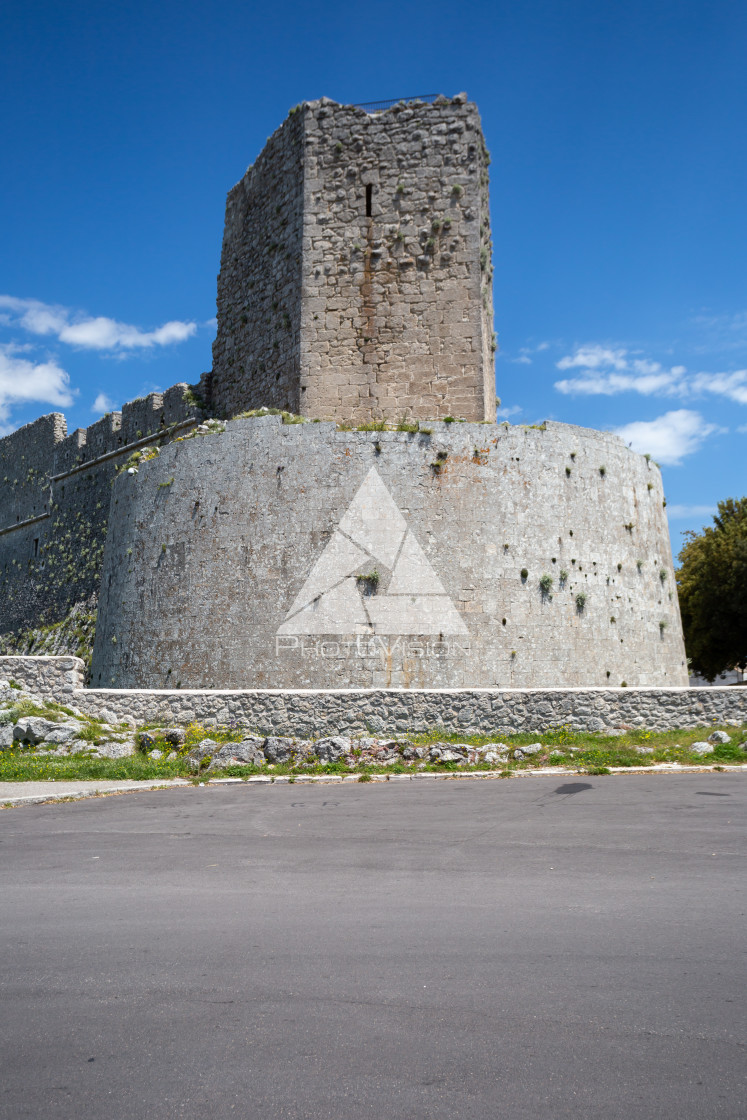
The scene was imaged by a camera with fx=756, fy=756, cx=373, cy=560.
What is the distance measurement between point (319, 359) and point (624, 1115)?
17.5m

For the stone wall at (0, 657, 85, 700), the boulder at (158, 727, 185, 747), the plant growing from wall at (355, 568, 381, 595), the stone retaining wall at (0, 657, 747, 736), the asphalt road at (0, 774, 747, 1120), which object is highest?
the plant growing from wall at (355, 568, 381, 595)

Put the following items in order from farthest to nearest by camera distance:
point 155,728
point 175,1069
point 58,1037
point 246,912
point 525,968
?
point 155,728, point 246,912, point 525,968, point 58,1037, point 175,1069

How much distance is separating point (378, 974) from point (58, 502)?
3202 cm

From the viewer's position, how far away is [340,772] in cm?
1134

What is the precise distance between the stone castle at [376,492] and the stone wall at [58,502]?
6.91 metres

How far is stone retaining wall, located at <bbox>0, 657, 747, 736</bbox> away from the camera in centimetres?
1244

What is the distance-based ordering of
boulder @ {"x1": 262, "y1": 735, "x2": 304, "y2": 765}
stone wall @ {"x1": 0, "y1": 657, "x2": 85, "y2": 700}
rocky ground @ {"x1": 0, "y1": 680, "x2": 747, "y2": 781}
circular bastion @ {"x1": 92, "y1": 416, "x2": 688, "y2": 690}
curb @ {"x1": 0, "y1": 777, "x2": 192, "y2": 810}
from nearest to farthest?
curb @ {"x1": 0, "y1": 777, "x2": 192, "y2": 810}
rocky ground @ {"x1": 0, "y1": 680, "x2": 747, "y2": 781}
boulder @ {"x1": 262, "y1": 735, "x2": 304, "y2": 765}
stone wall @ {"x1": 0, "y1": 657, "x2": 85, "y2": 700}
circular bastion @ {"x1": 92, "y1": 416, "x2": 688, "y2": 690}

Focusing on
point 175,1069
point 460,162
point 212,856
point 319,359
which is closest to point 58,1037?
point 175,1069

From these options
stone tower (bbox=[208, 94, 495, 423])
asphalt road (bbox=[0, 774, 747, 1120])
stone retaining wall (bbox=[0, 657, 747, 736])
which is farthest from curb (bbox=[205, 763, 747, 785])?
stone tower (bbox=[208, 94, 495, 423])

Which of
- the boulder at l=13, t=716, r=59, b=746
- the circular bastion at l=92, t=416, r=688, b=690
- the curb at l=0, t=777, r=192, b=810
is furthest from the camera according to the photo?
the circular bastion at l=92, t=416, r=688, b=690

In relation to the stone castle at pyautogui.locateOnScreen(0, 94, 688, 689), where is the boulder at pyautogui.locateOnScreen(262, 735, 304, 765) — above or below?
below

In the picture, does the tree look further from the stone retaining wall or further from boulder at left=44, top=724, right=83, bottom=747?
boulder at left=44, top=724, right=83, bottom=747

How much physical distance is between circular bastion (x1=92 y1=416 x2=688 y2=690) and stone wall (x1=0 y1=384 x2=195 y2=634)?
338 inches

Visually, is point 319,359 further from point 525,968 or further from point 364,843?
point 525,968
